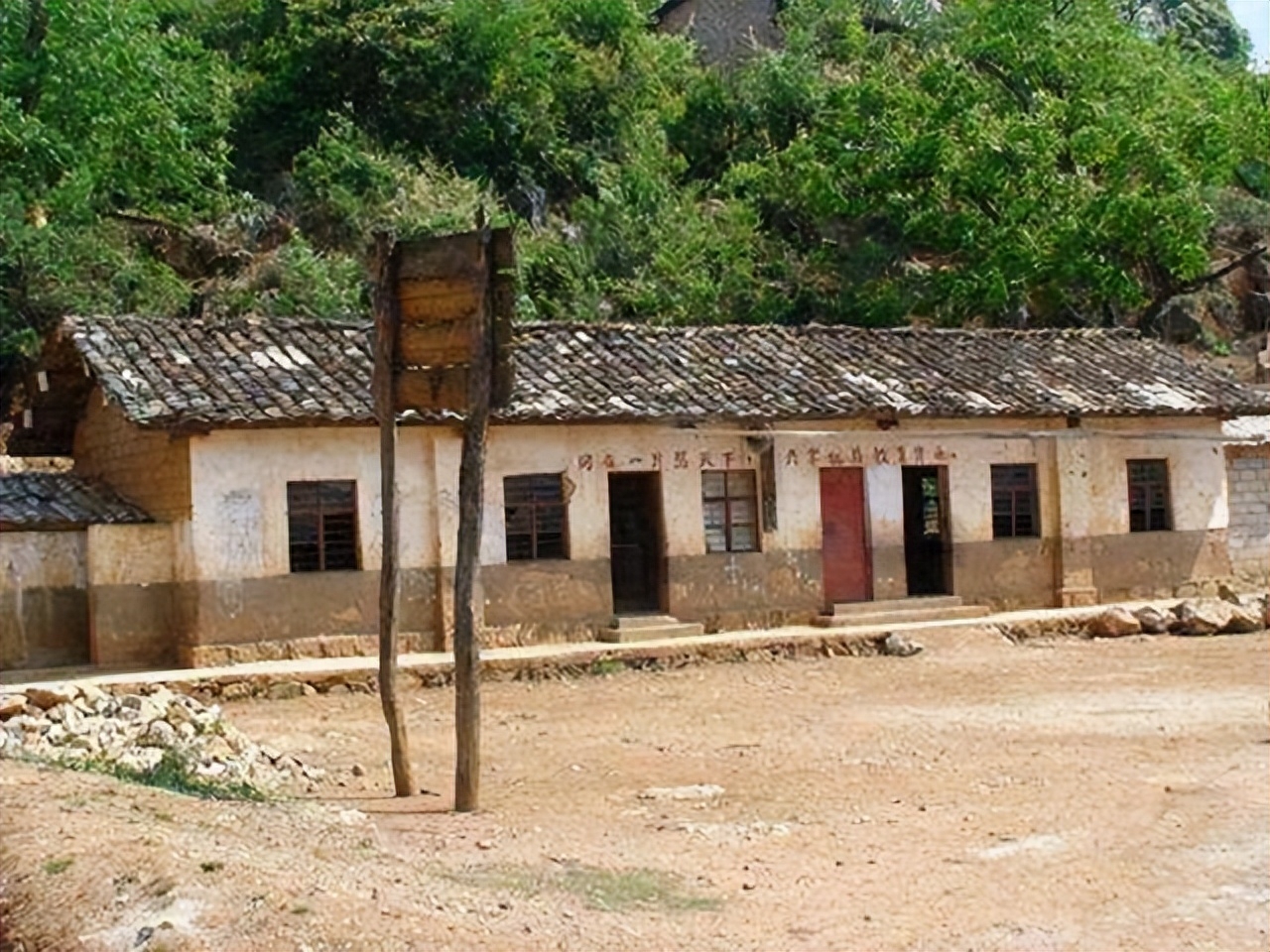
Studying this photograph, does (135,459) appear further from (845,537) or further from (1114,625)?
(1114,625)

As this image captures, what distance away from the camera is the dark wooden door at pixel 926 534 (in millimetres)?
20625

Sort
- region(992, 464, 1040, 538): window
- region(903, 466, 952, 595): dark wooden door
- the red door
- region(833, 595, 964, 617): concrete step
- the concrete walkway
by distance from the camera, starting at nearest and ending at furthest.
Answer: the concrete walkway < region(833, 595, 964, 617): concrete step < the red door < region(903, 466, 952, 595): dark wooden door < region(992, 464, 1040, 538): window

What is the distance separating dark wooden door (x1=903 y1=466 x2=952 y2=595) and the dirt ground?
20.5 ft

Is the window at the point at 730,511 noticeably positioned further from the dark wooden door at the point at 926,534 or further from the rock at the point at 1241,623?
the rock at the point at 1241,623

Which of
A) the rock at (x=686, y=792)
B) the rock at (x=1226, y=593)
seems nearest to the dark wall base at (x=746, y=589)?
the rock at (x=1226, y=593)

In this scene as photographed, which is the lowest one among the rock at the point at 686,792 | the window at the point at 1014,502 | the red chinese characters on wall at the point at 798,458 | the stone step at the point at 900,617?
the rock at the point at 686,792

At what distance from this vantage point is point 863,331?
22328mm

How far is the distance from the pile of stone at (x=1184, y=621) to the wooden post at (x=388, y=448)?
39.0 feet

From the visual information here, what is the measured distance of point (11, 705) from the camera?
11211 mm

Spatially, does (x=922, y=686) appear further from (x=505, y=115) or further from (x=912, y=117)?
(x=505, y=115)

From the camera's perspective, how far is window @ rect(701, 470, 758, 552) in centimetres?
1922

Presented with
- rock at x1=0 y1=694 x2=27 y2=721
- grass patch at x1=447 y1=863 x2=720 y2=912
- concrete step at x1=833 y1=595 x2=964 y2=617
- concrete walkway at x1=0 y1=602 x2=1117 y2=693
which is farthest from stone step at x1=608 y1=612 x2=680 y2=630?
grass patch at x1=447 y1=863 x2=720 y2=912

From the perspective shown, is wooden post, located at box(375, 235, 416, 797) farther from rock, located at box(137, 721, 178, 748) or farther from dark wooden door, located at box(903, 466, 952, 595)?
dark wooden door, located at box(903, 466, 952, 595)

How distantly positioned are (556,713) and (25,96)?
1648 centimetres
